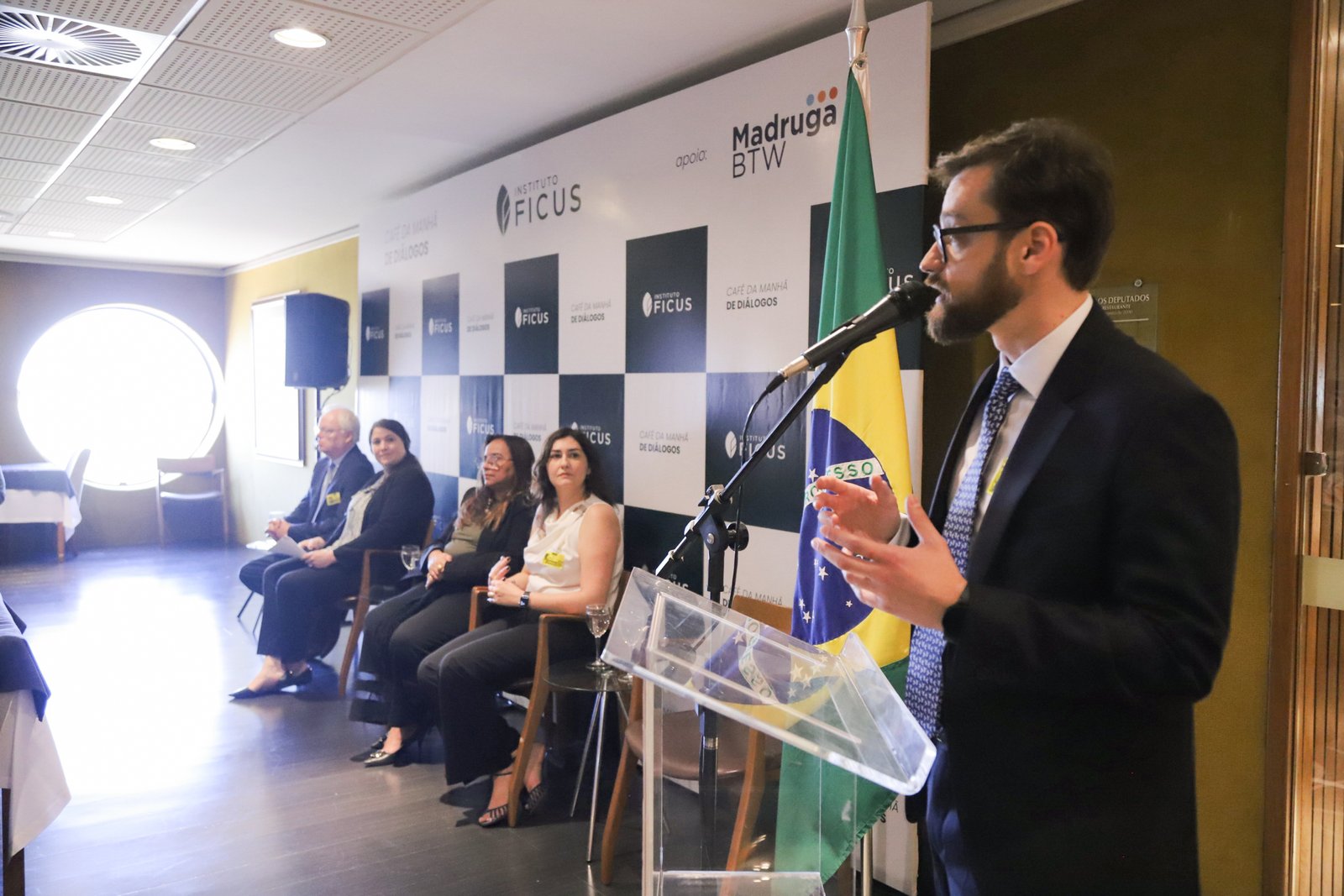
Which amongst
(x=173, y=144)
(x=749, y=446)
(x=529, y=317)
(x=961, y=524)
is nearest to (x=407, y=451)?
(x=529, y=317)

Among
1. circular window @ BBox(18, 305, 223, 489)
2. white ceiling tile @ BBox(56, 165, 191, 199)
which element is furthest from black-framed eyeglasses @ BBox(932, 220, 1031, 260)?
circular window @ BBox(18, 305, 223, 489)

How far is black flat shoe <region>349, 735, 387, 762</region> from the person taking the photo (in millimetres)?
3693

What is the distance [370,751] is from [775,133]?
9.26 feet

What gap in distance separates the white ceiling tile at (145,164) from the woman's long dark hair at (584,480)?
2844 mm

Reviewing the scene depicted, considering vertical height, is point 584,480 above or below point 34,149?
below

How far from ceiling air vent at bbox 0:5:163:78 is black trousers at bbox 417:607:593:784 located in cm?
240

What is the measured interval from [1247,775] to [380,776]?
9.28ft

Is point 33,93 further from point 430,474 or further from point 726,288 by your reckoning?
point 726,288

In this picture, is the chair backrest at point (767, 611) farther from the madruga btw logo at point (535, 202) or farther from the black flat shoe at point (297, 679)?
the black flat shoe at point (297, 679)

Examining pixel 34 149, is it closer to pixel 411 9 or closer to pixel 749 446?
pixel 411 9

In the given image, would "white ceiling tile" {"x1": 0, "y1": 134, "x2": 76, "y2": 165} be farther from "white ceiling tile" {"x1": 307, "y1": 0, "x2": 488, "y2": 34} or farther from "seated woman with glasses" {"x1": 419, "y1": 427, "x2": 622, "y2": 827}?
"seated woman with glasses" {"x1": 419, "y1": 427, "x2": 622, "y2": 827}

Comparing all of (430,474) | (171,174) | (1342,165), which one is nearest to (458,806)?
(430,474)

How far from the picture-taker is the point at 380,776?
11.5ft

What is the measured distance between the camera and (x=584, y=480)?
3.61m
